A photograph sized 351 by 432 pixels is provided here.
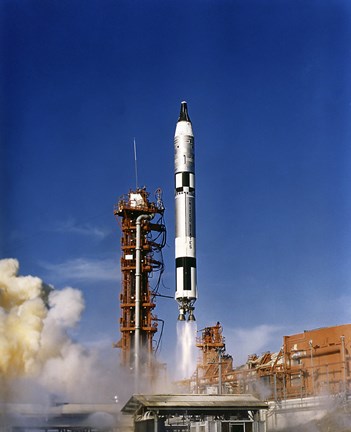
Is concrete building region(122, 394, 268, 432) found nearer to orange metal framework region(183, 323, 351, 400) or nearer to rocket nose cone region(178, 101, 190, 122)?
orange metal framework region(183, 323, 351, 400)

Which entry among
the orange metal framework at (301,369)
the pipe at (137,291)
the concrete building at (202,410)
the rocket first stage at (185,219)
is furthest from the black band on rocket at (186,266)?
the concrete building at (202,410)

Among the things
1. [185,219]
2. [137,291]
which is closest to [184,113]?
[185,219]

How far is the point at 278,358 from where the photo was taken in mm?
75500

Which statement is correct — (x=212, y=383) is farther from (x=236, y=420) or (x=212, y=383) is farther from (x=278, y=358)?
(x=236, y=420)

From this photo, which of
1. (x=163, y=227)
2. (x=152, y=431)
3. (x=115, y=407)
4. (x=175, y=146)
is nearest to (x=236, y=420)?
(x=152, y=431)

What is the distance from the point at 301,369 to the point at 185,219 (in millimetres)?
23100

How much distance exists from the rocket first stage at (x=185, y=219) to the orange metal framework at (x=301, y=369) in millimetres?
8287

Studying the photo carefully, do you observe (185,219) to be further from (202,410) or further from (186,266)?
(202,410)

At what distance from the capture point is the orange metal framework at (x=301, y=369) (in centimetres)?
6744

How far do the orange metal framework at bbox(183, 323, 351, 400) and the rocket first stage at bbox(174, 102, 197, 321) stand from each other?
829 cm

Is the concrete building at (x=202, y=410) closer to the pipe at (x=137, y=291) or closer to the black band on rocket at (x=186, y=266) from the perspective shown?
the black band on rocket at (x=186, y=266)

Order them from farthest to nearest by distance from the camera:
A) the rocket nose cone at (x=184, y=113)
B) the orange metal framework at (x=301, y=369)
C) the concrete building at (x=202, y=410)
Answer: the orange metal framework at (x=301, y=369) → the rocket nose cone at (x=184, y=113) → the concrete building at (x=202, y=410)

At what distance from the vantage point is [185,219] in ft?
195

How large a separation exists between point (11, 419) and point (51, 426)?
11.4 feet
